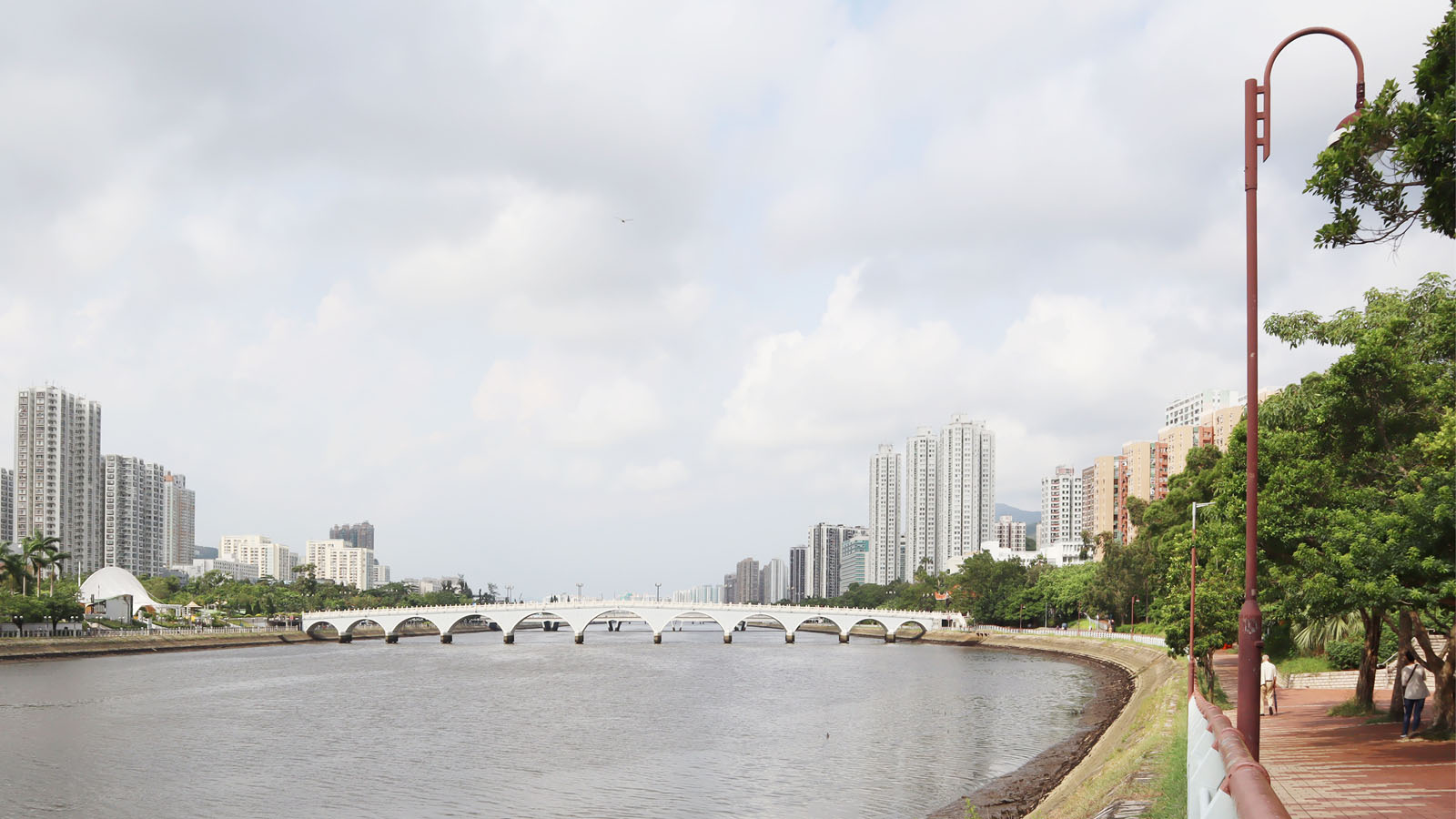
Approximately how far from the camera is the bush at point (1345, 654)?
38594 millimetres

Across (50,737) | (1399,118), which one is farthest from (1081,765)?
(50,737)

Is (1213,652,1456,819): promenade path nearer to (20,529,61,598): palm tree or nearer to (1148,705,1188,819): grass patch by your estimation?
(1148,705,1188,819): grass patch

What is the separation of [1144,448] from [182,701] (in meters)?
150

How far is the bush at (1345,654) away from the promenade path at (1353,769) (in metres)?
12.3

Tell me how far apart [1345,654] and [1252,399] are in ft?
107

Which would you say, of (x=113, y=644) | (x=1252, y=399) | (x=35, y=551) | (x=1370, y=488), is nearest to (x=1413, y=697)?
(x=1370, y=488)

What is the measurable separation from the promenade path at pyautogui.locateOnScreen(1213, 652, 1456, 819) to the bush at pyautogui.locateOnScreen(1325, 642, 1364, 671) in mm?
12251

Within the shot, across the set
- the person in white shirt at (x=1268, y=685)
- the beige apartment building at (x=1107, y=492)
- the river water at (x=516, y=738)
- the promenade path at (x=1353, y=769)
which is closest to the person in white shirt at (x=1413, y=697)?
the promenade path at (x=1353, y=769)

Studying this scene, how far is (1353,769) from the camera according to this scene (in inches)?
694

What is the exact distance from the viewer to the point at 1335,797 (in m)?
15.0

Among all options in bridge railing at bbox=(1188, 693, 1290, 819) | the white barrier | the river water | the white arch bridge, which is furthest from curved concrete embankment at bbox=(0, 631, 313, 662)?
bridge railing at bbox=(1188, 693, 1290, 819)

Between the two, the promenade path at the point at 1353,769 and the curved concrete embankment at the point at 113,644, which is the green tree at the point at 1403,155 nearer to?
the promenade path at the point at 1353,769

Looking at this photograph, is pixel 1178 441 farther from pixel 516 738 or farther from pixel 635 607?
pixel 516 738

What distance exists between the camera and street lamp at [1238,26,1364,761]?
1170 centimetres
